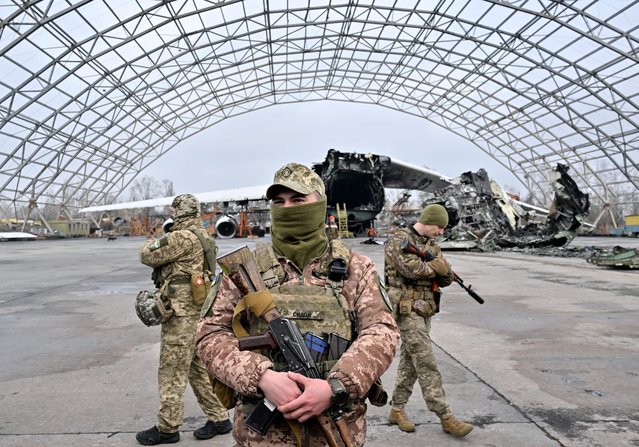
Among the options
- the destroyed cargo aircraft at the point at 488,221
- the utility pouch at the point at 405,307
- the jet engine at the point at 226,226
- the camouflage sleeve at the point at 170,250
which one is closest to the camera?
the camouflage sleeve at the point at 170,250

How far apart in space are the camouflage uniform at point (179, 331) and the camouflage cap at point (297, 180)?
5.44 feet

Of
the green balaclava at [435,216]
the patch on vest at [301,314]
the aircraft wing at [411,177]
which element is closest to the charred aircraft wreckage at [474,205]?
the aircraft wing at [411,177]

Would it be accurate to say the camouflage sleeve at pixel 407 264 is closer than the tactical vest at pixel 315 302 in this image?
No

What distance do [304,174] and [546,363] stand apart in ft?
12.5

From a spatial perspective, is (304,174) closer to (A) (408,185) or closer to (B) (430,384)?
(B) (430,384)

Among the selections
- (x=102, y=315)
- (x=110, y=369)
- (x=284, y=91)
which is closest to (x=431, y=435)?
(x=110, y=369)

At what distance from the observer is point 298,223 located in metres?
1.85

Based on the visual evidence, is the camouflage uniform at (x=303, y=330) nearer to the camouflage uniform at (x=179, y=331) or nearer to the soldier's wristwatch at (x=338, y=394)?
the soldier's wristwatch at (x=338, y=394)

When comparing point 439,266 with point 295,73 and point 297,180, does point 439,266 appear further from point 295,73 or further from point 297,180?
point 295,73

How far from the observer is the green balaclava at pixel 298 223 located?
1838 millimetres

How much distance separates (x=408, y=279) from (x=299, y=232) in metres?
1.78

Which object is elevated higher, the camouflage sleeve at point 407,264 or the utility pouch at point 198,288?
the camouflage sleeve at point 407,264

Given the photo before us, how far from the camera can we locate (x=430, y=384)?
3.11 meters

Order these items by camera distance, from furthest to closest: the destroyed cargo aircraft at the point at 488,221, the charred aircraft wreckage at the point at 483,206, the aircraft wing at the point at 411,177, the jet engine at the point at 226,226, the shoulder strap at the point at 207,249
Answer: the aircraft wing at the point at 411,177, the jet engine at the point at 226,226, the destroyed cargo aircraft at the point at 488,221, the charred aircraft wreckage at the point at 483,206, the shoulder strap at the point at 207,249
